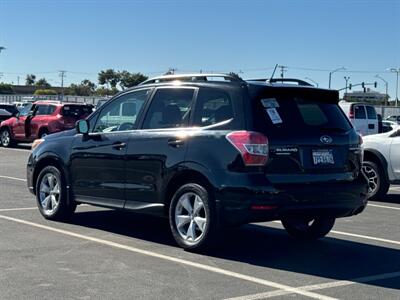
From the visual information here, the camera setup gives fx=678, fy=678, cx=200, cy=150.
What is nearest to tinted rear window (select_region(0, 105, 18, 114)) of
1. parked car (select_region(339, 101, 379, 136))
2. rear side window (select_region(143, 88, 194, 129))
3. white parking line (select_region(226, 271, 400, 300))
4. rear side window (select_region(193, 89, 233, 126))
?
parked car (select_region(339, 101, 379, 136))

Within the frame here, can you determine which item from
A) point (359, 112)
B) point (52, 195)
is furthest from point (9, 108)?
point (52, 195)

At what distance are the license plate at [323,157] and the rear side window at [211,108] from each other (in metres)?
0.99

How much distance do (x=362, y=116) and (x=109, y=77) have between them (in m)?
105

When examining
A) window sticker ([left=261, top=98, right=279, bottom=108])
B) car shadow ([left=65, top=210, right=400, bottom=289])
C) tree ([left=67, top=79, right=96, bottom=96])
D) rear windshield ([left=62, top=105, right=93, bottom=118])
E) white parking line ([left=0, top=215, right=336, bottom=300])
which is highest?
tree ([left=67, top=79, right=96, bottom=96])

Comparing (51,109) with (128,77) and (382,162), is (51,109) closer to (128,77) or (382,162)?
(382,162)

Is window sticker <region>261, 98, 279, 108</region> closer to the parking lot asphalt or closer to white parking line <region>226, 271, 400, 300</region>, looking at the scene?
the parking lot asphalt

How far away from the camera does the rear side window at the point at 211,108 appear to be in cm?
713

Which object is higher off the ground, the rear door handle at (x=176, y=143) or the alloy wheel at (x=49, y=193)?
the rear door handle at (x=176, y=143)

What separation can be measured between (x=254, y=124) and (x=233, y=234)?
2.19 metres

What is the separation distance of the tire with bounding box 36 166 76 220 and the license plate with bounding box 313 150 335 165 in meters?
3.42

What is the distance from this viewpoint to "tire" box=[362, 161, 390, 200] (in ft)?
39.8

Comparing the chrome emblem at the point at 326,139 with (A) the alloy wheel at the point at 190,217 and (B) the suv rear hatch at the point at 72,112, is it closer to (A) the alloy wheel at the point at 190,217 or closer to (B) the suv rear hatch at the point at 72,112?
(A) the alloy wheel at the point at 190,217

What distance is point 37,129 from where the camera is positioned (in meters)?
24.2

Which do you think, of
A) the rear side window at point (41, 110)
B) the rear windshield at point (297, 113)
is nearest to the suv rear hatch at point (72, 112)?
the rear side window at point (41, 110)
